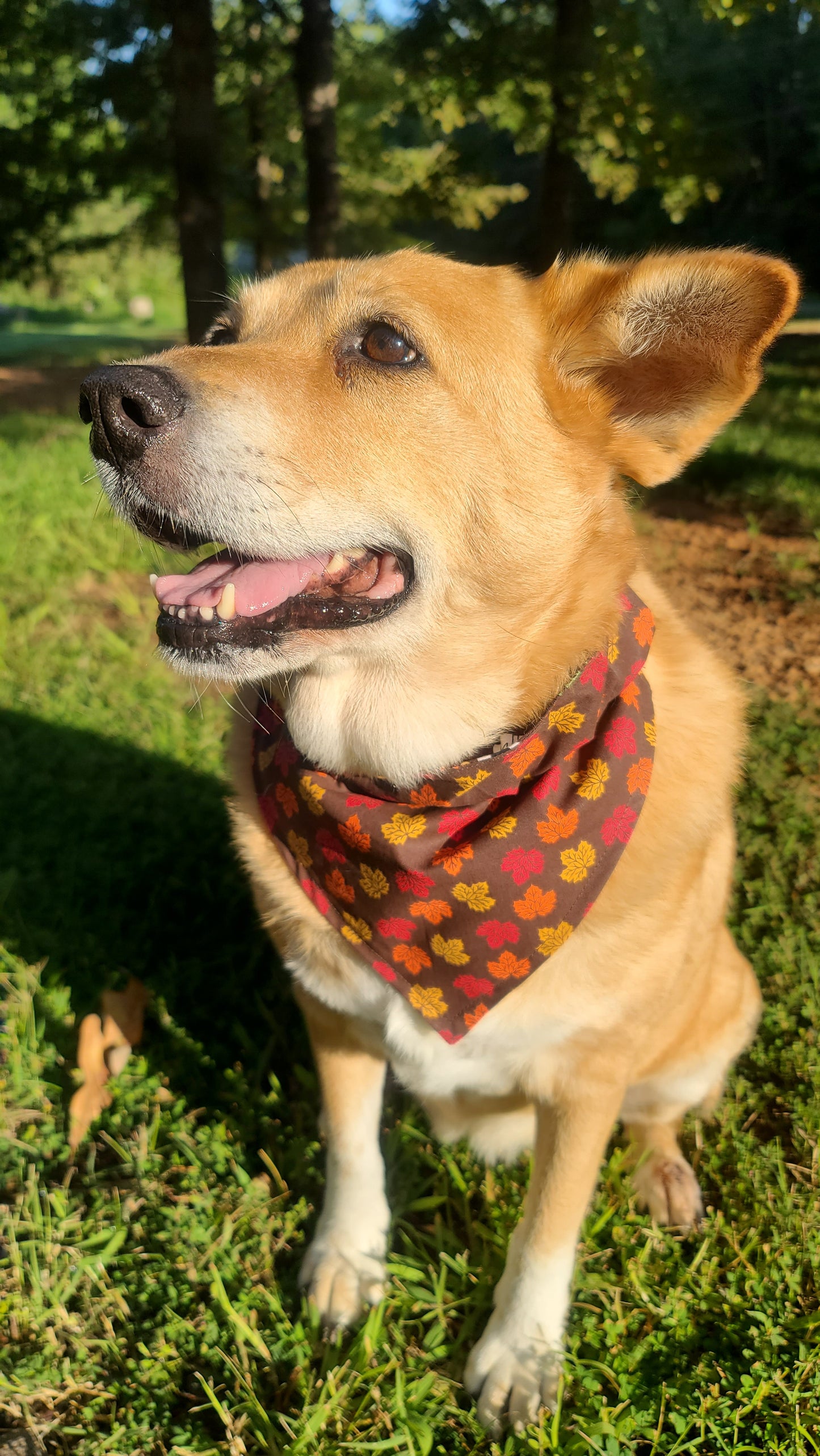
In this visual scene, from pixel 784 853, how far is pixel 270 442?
2.65m

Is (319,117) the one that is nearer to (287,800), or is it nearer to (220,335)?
(220,335)

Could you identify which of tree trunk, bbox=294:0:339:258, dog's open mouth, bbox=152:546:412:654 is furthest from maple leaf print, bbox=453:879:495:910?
tree trunk, bbox=294:0:339:258

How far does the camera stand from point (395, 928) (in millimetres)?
2092

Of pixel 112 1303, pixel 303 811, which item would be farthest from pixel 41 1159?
pixel 303 811

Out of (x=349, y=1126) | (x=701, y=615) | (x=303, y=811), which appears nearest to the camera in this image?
(x=303, y=811)

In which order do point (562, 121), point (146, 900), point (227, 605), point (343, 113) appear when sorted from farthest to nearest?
point (343, 113), point (562, 121), point (146, 900), point (227, 605)

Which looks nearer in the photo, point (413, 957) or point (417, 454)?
point (417, 454)

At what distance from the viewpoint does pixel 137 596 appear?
5.55m

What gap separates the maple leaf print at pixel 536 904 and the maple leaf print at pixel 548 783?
196mm

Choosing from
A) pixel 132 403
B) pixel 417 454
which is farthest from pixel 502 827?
pixel 132 403

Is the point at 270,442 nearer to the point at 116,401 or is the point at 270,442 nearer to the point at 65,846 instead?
the point at 116,401

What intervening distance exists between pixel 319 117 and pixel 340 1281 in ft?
38.3

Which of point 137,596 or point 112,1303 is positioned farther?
point 137,596

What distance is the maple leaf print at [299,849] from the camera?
7.09 feet
